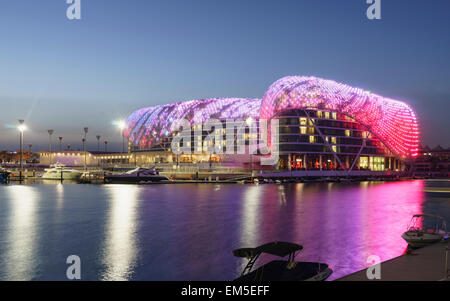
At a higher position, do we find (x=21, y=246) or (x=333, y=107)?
(x=333, y=107)

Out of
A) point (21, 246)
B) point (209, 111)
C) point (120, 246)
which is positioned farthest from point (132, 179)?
point (120, 246)

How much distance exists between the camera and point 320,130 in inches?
5408

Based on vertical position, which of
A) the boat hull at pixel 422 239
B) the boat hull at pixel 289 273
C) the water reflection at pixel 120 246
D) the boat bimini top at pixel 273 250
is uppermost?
the boat bimini top at pixel 273 250

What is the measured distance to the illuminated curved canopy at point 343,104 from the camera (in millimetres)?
133125

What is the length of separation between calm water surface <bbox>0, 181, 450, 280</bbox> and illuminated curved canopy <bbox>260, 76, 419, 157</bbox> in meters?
86.3

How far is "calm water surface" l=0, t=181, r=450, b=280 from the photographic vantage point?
20188mm

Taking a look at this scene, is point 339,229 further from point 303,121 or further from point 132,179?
point 303,121

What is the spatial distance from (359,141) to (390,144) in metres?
13.9

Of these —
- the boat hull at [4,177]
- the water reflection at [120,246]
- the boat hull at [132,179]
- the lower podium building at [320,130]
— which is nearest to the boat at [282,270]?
the water reflection at [120,246]

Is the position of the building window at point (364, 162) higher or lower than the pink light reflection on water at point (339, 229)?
higher

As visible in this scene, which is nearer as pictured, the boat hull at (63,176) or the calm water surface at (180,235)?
the calm water surface at (180,235)

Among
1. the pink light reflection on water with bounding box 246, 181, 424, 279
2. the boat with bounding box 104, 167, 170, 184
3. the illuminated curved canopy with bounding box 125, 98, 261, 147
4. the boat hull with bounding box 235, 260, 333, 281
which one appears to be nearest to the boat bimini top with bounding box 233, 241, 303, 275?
the boat hull with bounding box 235, 260, 333, 281

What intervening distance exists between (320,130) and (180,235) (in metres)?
114

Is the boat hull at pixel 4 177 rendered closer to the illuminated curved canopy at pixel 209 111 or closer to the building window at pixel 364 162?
the illuminated curved canopy at pixel 209 111
